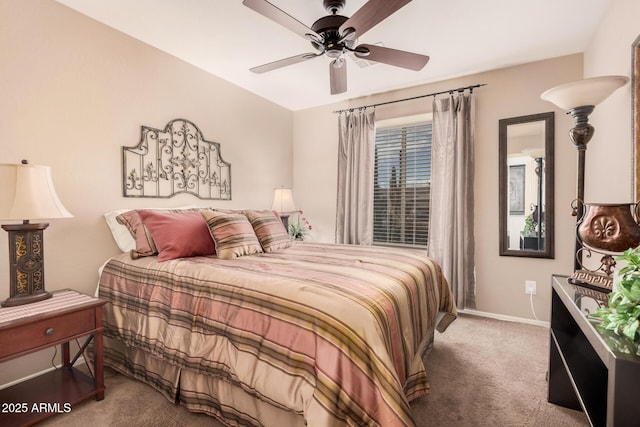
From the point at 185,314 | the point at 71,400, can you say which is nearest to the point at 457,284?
the point at 185,314

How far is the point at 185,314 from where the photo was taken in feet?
5.72

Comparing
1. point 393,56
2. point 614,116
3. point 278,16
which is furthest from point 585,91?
point 278,16

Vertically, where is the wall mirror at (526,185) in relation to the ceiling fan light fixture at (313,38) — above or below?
below

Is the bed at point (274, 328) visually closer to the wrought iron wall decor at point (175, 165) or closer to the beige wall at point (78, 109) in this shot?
the beige wall at point (78, 109)

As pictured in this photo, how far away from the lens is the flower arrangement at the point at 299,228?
4234 millimetres

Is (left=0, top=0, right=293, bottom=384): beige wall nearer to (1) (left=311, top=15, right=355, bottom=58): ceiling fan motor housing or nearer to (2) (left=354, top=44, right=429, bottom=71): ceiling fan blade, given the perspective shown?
(1) (left=311, top=15, right=355, bottom=58): ceiling fan motor housing

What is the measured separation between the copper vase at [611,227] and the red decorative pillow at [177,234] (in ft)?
7.82

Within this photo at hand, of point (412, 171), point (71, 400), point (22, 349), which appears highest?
point (412, 171)

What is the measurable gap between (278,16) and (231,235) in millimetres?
1530

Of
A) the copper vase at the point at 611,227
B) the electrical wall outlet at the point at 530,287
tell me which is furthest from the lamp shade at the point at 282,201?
the copper vase at the point at 611,227

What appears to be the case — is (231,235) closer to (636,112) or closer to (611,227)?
(611,227)

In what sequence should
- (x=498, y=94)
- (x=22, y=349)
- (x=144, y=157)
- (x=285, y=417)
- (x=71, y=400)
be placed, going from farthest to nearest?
(x=498, y=94), (x=144, y=157), (x=71, y=400), (x=22, y=349), (x=285, y=417)

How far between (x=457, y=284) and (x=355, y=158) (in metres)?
1.95

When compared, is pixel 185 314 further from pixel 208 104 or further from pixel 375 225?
pixel 375 225
